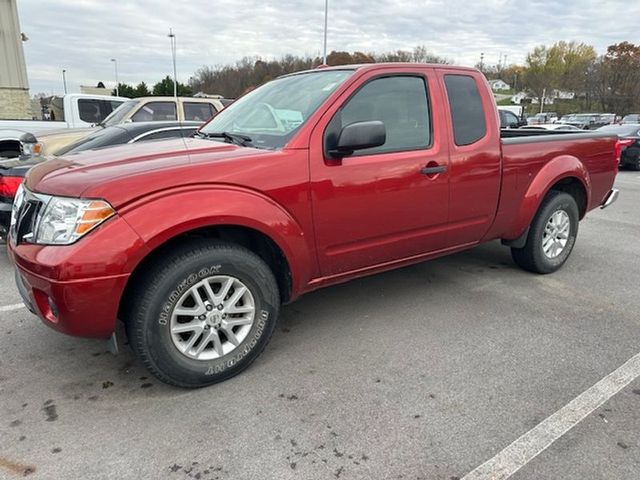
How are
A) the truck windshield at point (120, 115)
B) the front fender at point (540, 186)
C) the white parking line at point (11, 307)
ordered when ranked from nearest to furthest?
the white parking line at point (11, 307) → the front fender at point (540, 186) → the truck windshield at point (120, 115)

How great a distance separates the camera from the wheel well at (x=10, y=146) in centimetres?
898

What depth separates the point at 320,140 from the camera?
3.08m

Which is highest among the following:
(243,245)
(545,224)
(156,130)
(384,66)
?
(384,66)

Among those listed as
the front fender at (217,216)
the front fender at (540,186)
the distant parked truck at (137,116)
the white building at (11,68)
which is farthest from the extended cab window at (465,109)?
the white building at (11,68)

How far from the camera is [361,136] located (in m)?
2.97

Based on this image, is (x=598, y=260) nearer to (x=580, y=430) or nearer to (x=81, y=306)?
(x=580, y=430)

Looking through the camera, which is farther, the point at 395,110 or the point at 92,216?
the point at 395,110

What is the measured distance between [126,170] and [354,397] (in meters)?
1.75

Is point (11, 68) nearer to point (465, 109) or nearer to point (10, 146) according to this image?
point (10, 146)

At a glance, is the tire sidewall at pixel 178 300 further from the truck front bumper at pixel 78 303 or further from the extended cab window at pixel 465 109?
the extended cab window at pixel 465 109

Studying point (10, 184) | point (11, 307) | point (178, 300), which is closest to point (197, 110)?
point (10, 184)

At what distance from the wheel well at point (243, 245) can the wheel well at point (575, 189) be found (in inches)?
114

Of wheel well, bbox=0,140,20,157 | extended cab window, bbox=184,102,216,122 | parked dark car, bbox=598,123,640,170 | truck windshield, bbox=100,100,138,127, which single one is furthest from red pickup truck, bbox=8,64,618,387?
parked dark car, bbox=598,123,640,170

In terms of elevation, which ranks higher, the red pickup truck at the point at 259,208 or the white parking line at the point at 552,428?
the red pickup truck at the point at 259,208
